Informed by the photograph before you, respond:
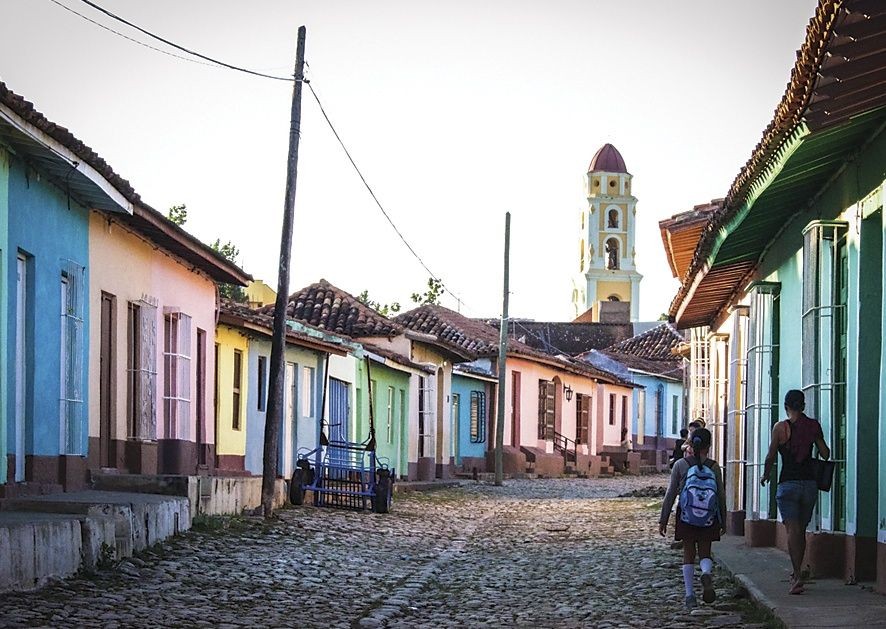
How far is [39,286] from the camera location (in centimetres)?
1449

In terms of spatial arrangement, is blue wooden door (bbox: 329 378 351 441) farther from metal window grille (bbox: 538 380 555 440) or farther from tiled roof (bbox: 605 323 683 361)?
tiled roof (bbox: 605 323 683 361)

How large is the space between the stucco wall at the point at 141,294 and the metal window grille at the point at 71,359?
0.98 metres

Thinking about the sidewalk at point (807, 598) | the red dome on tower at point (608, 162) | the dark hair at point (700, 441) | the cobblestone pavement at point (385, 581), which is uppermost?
the red dome on tower at point (608, 162)

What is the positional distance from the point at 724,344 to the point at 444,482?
44.9ft

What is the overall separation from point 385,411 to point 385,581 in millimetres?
19304

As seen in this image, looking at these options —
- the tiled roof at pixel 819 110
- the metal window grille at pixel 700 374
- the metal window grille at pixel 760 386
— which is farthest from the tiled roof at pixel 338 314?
the metal window grille at pixel 760 386

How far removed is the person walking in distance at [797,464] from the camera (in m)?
11.2

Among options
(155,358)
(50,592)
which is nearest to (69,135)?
(50,592)

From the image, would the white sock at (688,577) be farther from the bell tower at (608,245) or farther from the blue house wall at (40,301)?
the bell tower at (608,245)

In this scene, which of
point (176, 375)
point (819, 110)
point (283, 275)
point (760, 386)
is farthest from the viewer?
point (176, 375)

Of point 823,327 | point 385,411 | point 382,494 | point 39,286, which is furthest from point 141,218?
point 385,411

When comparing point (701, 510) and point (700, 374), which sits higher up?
point (700, 374)

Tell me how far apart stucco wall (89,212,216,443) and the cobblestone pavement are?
2092mm

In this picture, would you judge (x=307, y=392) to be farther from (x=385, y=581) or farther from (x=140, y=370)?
(x=385, y=581)
